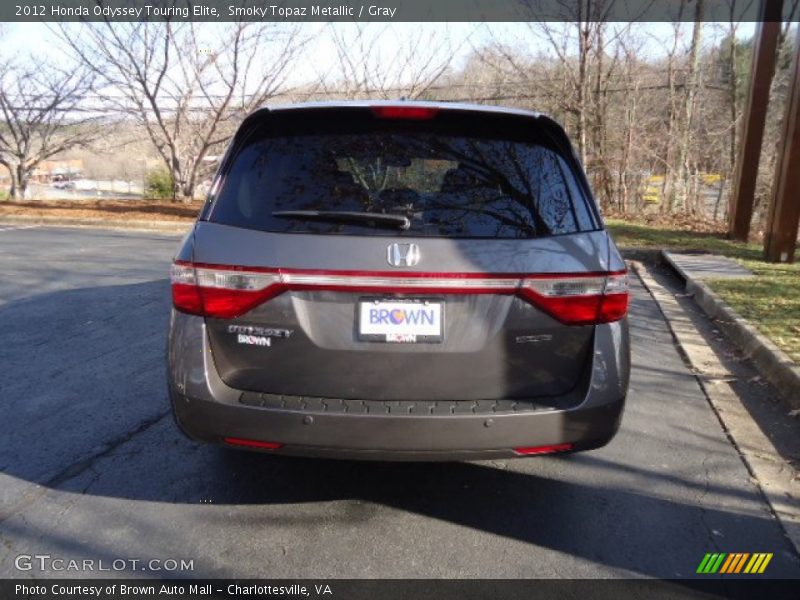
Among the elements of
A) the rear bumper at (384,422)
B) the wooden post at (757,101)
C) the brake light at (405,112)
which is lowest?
the rear bumper at (384,422)

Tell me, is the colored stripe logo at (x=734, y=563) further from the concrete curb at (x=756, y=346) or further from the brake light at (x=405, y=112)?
the brake light at (x=405, y=112)

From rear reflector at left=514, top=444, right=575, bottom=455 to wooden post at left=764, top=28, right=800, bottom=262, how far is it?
8.45 meters

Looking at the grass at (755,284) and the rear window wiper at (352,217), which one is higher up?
the rear window wiper at (352,217)

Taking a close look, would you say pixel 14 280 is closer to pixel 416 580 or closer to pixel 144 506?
pixel 144 506

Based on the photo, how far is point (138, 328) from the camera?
5586 mm

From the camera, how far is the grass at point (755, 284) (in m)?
5.39

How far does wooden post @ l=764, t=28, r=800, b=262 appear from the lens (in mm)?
8812

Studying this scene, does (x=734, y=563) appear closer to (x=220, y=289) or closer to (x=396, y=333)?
(x=396, y=333)

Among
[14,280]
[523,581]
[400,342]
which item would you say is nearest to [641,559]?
[523,581]

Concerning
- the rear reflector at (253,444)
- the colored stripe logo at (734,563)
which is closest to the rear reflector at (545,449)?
the colored stripe logo at (734,563)

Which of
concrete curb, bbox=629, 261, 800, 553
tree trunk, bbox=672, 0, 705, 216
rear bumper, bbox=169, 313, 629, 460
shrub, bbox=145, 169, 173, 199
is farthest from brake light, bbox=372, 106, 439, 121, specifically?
shrub, bbox=145, 169, 173, 199

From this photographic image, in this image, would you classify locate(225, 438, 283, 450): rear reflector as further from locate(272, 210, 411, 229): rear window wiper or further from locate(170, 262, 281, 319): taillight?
locate(272, 210, 411, 229): rear window wiper

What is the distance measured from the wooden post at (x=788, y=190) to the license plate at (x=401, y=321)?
880 centimetres

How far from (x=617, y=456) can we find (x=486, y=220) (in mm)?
1728
